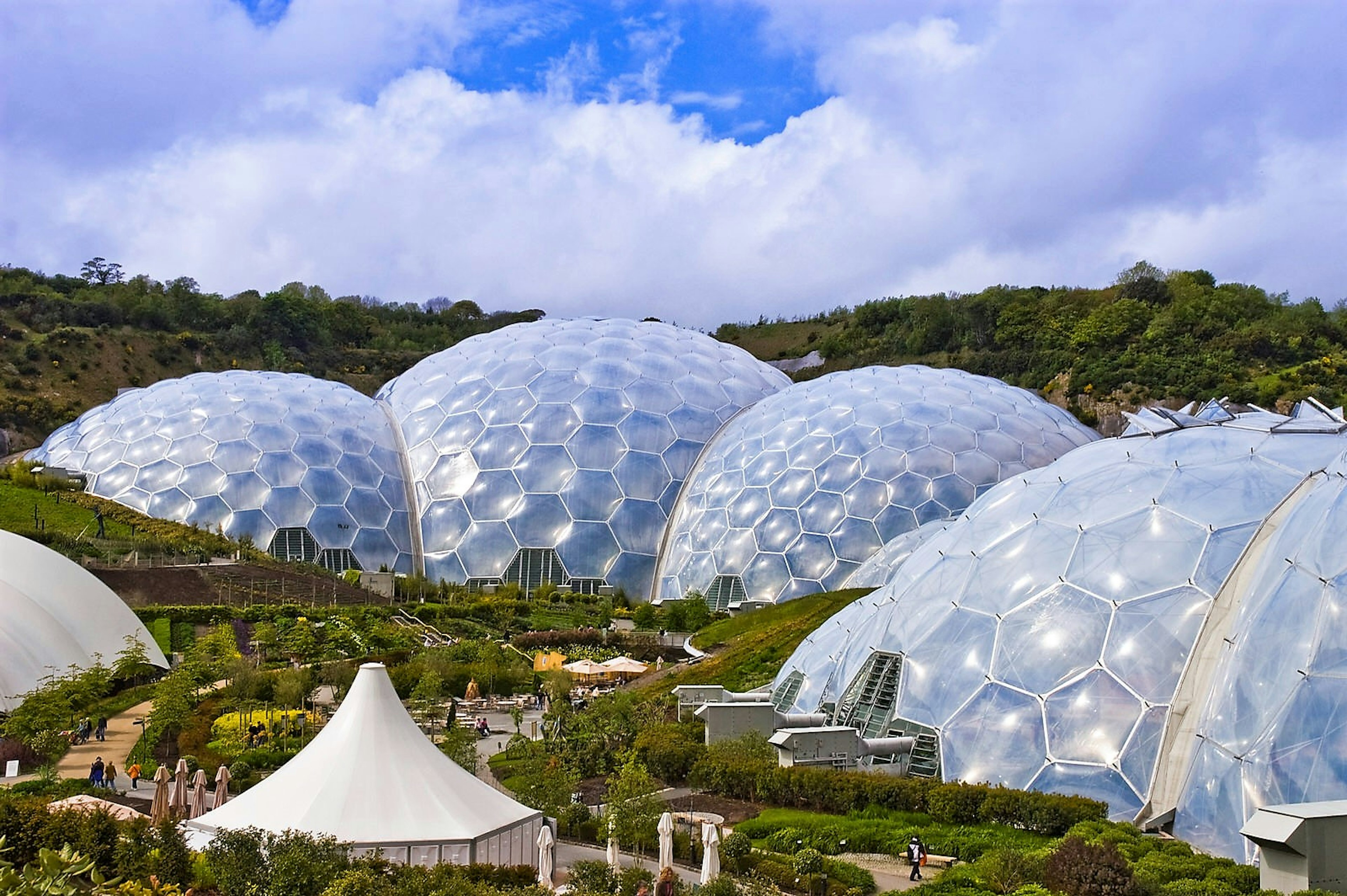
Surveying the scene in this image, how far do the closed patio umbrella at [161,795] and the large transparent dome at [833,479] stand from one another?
2363cm

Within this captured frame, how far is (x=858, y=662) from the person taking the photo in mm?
22109

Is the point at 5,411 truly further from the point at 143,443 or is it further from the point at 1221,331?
the point at 1221,331

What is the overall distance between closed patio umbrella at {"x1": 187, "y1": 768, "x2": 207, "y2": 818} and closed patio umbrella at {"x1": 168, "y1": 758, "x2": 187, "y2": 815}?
143 mm

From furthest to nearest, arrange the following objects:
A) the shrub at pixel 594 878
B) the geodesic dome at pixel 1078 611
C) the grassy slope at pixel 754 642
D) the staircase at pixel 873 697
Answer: the grassy slope at pixel 754 642 → the staircase at pixel 873 697 → the geodesic dome at pixel 1078 611 → the shrub at pixel 594 878

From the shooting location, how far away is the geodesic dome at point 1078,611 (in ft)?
58.6

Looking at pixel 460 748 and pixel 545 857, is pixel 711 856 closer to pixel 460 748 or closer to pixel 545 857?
pixel 545 857

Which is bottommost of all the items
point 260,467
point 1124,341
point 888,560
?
point 888,560

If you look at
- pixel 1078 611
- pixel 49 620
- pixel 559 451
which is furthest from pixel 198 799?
pixel 559 451

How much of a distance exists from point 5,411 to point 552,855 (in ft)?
204

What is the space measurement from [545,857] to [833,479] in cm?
2736

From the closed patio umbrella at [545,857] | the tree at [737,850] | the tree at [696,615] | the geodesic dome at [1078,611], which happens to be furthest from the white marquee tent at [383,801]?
the tree at [696,615]

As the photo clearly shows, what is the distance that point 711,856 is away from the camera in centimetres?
1407

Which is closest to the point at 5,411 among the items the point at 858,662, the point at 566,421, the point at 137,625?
the point at 566,421

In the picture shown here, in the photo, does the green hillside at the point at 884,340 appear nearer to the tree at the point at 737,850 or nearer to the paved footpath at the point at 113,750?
the paved footpath at the point at 113,750
